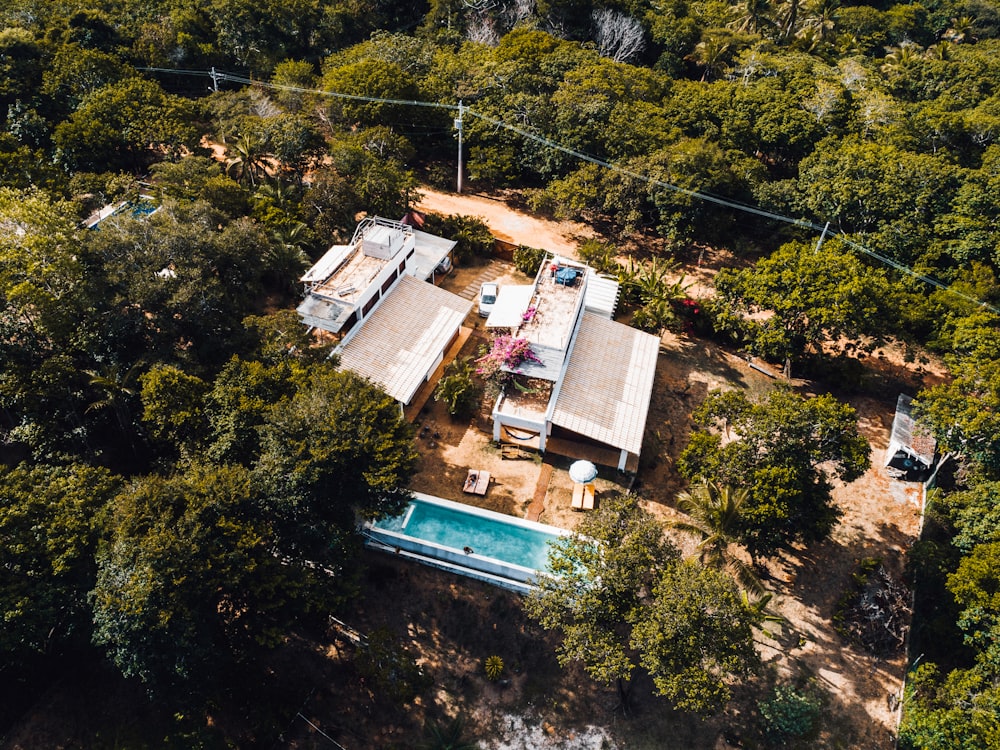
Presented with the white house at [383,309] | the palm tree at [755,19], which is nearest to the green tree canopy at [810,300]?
the white house at [383,309]

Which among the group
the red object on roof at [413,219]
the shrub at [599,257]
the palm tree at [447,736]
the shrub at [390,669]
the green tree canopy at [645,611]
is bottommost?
the palm tree at [447,736]

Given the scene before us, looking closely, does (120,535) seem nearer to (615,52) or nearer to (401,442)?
(401,442)

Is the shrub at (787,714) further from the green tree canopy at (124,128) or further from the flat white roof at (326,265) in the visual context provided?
the green tree canopy at (124,128)

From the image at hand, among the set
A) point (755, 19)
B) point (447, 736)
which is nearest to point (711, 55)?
point (755, 19)

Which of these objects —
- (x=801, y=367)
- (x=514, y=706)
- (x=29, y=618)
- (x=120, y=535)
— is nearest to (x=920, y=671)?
(x=514, y=706)

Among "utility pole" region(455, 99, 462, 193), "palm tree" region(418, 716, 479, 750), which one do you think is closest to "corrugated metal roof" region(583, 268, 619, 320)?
"utility pole" region(455, 99, 462, 193)

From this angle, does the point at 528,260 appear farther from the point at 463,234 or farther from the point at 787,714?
the point at 787,714

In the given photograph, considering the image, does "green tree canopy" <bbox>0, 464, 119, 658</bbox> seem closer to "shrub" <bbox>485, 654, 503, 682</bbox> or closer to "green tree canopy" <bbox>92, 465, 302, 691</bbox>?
"green tree canopy" <bbox>92, 465, 302, 691</bbox>
